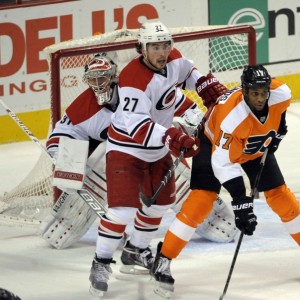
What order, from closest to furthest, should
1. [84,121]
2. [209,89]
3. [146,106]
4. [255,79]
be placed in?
[255,79], [146,106], [209,89], [84,121]

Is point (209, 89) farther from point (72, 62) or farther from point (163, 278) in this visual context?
point (72, 62)

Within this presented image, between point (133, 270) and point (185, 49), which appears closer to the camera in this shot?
point (133, 270)

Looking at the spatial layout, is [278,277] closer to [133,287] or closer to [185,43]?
[133,287]

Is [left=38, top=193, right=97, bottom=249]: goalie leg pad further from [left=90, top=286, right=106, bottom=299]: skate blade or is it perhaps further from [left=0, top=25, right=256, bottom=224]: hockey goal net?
[left=90, top=286, right=106, bottom=299]: skate blade

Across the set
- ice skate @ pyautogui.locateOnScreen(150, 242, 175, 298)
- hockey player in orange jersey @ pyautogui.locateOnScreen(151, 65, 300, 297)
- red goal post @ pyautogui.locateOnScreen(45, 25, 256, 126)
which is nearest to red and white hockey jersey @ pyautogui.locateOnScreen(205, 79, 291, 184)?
hockey player in orange jersey @ pyautogui.locateOnScreen(151, 65, 300, 297)

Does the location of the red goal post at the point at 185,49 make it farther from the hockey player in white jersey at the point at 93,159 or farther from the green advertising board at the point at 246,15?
→ the green advertising board at the point at 246,15

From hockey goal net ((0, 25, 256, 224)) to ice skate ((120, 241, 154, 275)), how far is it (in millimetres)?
867

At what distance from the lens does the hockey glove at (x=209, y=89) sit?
599 centimetres

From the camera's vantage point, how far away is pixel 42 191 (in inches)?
275

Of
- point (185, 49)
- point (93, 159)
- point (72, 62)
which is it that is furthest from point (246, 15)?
point (93, 159)

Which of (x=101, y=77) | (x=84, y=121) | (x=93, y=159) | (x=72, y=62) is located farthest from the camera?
(x=72, y=62)

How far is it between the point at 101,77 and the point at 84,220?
0.82 m

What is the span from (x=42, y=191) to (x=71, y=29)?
1.73 meters

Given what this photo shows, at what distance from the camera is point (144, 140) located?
5629 mm
